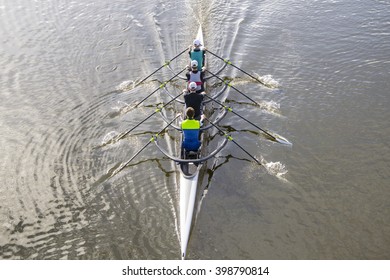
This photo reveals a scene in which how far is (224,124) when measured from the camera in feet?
54.1

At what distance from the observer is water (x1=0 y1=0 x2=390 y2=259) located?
11734 mm

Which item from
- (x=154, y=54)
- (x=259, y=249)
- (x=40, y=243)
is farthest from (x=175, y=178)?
(x=154, y=54)

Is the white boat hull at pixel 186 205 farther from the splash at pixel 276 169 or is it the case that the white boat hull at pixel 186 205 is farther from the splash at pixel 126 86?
the splash at pixel 126 86

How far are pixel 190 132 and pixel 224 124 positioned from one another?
12.5ft

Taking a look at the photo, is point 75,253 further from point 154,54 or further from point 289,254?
point 154,54

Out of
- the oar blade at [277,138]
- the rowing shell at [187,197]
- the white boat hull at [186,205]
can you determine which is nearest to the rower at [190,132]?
the rowing shell at [187,197]

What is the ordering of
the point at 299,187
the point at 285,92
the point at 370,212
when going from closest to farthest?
1. the point at 370,212
2. the point at 299,187
3. the point at 285,92

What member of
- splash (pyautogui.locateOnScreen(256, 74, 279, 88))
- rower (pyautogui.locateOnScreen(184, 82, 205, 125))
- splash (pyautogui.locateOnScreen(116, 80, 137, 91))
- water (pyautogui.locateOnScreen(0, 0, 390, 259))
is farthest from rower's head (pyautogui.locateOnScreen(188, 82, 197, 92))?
splash (pyautogui.locateOnScreen(256, 74, 279, 88))

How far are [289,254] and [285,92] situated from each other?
9440 millimetres

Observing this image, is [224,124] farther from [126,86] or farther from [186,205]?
[126,86]

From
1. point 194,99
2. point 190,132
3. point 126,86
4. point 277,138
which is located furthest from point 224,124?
point 126,86

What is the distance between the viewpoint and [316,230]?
38.7ft

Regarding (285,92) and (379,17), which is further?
(379,17)

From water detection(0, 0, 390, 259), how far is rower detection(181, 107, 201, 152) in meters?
1.46
